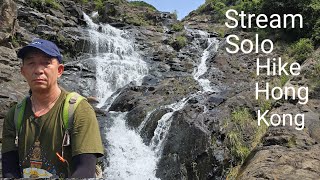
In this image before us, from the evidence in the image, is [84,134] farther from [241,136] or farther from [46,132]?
[241,136]

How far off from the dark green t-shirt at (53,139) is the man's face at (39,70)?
0.51 ft

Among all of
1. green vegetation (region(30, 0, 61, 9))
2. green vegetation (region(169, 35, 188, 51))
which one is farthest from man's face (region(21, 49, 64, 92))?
green vegetation (region(30, 0, 61, 9))

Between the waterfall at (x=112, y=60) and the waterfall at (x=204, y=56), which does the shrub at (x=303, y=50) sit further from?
the waterfall at (x=112, y=60)

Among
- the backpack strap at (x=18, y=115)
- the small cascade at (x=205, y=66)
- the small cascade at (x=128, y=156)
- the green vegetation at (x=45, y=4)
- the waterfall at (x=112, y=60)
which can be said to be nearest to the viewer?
the backpack strap at (x=18, y=115)

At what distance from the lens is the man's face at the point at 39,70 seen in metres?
2.58

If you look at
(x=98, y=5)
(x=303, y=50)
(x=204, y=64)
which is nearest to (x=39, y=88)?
(x=303, y=50)

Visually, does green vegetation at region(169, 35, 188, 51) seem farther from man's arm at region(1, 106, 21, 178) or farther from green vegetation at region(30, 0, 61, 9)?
man's arm at region(1, 106, 21, 178)

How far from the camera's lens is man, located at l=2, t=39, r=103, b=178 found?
2520 mm

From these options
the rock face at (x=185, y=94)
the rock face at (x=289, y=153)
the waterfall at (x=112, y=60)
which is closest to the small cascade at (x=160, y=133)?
the rock face at (x=185, y=94)

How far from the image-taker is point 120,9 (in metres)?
33.0

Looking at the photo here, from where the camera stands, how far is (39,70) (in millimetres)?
2568

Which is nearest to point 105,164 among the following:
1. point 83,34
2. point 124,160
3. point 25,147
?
point 124,160

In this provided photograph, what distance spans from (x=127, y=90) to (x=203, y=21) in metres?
18.4

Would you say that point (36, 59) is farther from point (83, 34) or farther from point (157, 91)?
point (83, 34)
